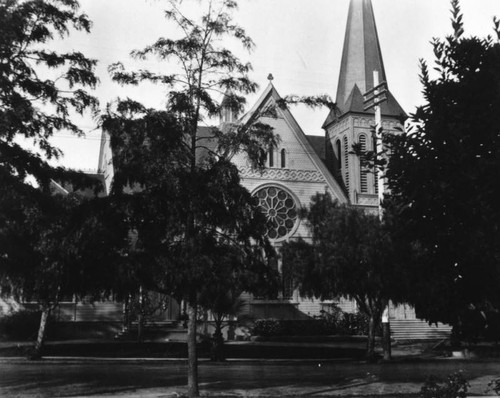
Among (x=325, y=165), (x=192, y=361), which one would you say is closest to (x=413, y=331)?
(x=325, y=165)

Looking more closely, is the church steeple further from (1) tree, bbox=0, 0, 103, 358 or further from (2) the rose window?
(1) tree, bbox=0, 0, 103, 358

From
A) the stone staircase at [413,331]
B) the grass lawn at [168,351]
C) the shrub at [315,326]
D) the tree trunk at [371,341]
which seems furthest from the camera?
the stone staircase at [413,331]

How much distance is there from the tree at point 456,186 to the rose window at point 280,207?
34012 mm

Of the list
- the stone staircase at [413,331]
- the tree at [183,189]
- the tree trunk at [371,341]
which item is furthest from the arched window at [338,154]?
the tree at [183,189]

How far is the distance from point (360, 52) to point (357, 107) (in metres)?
5.09

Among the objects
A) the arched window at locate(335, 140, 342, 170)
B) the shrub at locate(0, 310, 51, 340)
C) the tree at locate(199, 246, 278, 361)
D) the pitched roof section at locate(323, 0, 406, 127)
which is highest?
the pitched roof section at locate(323, 0, 406, 127)

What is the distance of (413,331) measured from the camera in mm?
39688

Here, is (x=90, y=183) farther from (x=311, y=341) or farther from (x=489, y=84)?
(x=311, y=341)

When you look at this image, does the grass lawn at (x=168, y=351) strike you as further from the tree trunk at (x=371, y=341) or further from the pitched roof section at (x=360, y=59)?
the pitched roof section at (x=360, y=59)

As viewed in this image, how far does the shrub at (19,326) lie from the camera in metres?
34.9

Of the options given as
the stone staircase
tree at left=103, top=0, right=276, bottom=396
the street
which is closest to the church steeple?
the stone staircase

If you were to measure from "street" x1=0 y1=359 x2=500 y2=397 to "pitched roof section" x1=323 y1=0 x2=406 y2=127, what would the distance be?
2889 cm

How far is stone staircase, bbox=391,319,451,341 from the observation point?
39.2 meters

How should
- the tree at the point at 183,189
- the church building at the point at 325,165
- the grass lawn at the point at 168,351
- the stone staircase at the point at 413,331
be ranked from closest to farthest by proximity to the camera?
1. the tree at the point at 183,189
2. the grass lawn at the point at 168,351
3. the stone staircase at the point at 413,331
4. the church building at the point at 325,165
